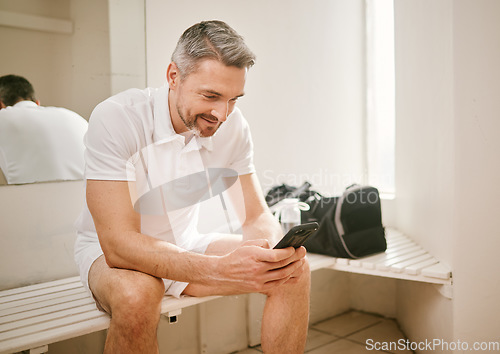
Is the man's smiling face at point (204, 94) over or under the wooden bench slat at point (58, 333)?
over

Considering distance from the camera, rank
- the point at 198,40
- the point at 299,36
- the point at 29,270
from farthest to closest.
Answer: the point at 299,36
the point at 29,270
the point at 198,40

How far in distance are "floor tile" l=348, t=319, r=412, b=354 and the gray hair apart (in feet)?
5.15

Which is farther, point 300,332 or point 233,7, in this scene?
point 233,7

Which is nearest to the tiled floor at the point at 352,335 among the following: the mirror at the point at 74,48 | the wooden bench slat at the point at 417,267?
the wooden bench slat at the point at 417,267

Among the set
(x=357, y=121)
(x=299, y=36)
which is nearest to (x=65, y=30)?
(x=299, y=36)

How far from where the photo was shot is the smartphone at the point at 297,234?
3.88 feet

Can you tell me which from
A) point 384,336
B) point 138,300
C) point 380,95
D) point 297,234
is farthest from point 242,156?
point 380,95

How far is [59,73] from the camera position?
165 cm

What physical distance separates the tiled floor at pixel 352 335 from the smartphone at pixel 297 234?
1.12 metres

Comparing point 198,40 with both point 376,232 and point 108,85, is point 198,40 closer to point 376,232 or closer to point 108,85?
point 108,85

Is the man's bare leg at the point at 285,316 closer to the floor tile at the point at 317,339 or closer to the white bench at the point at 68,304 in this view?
the white bench at the point at 68,304

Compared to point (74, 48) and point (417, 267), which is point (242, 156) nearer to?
point (74, 48)

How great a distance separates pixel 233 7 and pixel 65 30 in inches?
32.9

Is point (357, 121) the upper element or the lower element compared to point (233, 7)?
lower
